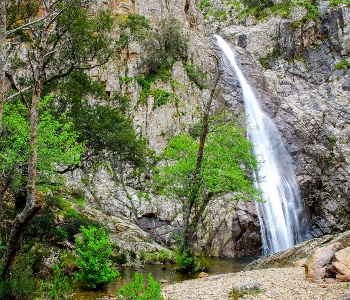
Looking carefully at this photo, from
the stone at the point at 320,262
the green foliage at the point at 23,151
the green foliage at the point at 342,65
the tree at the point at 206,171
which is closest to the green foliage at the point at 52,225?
the green foliage at the point at 23,151

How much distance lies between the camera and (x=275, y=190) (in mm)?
32500

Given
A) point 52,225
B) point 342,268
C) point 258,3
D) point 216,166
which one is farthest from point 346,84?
point 52,225

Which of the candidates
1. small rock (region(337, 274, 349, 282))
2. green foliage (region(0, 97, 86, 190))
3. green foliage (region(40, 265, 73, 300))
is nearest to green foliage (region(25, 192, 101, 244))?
green foliage (region(0, 97, 86, 190))

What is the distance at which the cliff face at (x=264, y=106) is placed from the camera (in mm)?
28781

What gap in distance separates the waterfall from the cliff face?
3.31 feet

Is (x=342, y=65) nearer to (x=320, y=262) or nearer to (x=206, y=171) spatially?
(x=206, y=171)

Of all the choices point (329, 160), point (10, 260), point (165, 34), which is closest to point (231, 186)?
point (10, 260)

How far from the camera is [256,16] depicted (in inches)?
2188

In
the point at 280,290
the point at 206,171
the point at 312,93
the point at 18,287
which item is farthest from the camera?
the point at 312,93

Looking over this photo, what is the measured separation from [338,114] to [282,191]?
545 inches

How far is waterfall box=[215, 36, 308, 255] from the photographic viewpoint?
29.5 metres

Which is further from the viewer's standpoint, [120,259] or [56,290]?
[120,259]

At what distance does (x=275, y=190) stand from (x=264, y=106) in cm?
1256

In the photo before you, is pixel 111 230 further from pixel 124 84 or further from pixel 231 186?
pixel 124 84
